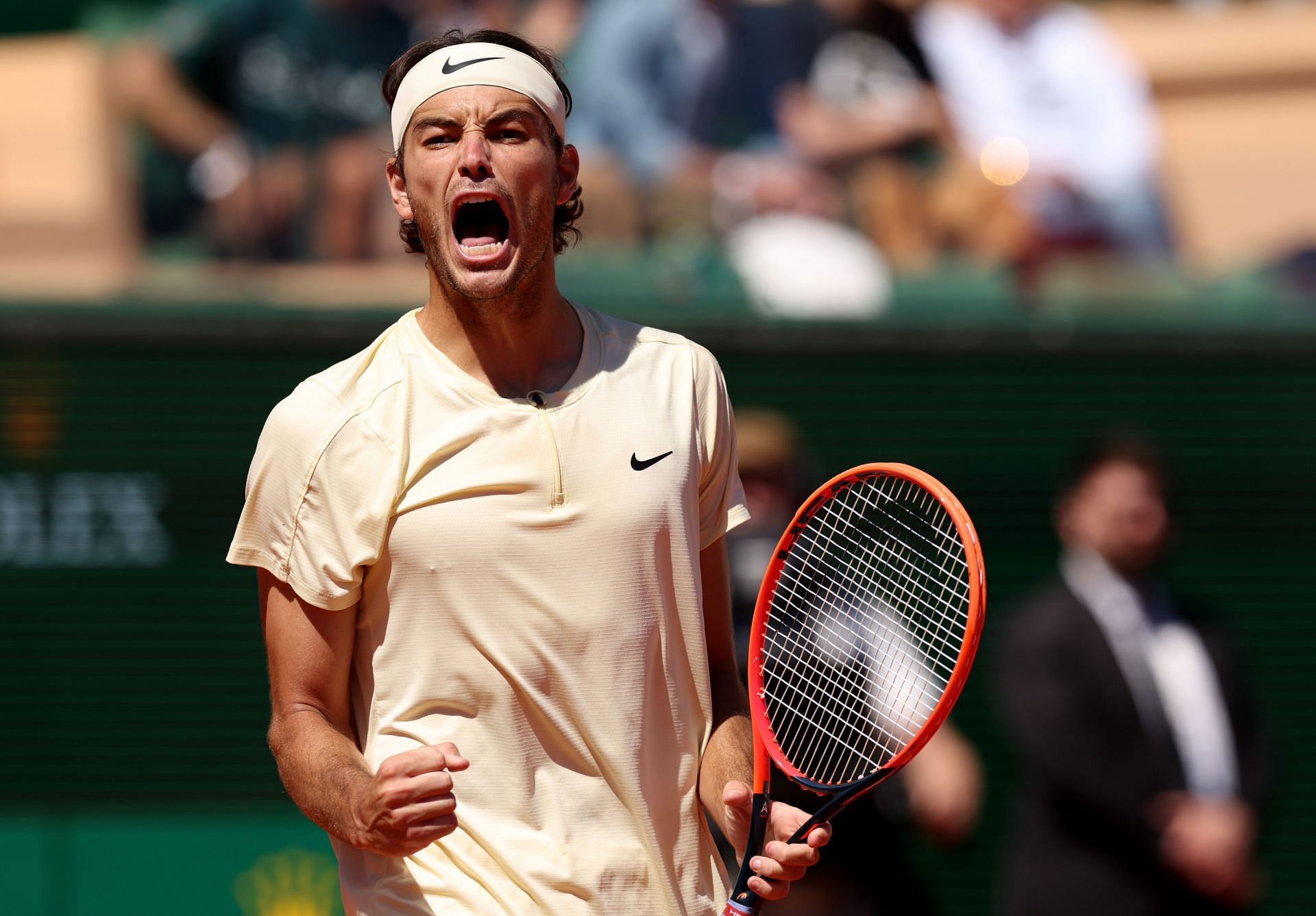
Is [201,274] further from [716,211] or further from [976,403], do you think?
[976,403]

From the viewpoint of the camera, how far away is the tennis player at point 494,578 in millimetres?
2650

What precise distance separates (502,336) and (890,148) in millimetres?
5423

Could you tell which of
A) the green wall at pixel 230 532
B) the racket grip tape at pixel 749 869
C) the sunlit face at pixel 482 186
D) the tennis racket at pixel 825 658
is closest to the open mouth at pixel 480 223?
the sunlit face at pixel 482 186

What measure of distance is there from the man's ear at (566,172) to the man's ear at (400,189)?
24 centimetres

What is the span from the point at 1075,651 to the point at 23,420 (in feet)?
14.1

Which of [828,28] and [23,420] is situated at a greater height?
[828,28]

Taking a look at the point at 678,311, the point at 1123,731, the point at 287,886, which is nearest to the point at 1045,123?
the point at 678,311

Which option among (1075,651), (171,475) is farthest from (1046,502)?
(171,475)

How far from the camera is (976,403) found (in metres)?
7.73

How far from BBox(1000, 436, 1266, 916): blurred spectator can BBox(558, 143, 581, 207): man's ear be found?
3704mm

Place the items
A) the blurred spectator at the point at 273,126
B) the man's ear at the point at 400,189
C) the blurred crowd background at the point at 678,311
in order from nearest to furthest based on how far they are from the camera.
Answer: the man's ear at the point at 400,189
the blurred crowd background at the point at 678,311
the blurred spectator at the point at 273,126

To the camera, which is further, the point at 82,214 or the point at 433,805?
the point at 82,214

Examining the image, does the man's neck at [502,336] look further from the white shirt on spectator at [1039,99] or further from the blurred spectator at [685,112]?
the white shirt on spectator at [1039,99]

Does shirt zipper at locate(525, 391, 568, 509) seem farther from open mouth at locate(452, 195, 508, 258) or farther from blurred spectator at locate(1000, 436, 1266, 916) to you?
blurred spectator at locate(1000, 436, 1266, 916)
